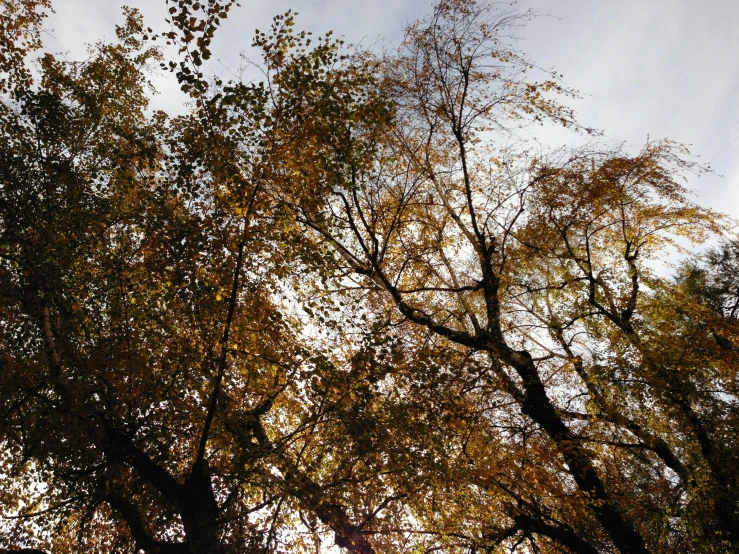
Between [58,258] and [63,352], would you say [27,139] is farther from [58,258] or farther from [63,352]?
[63,352]

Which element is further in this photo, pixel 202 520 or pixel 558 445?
pixel 558 445

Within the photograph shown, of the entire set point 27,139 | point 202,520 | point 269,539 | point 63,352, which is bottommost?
point 269,539

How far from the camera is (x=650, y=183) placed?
10.7m

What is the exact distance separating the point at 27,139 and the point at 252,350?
6.21 meters

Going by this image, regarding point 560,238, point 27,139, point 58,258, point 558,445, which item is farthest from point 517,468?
point 27,139

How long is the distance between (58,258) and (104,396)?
8.12ft

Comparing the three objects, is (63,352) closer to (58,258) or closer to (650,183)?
(58,258)

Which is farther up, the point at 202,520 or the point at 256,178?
the point at 256,178

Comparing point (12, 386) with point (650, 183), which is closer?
point (12, 386)

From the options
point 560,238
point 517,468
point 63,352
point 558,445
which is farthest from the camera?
point 560,238

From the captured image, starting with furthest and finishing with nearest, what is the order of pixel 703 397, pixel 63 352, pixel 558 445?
pixel 703 397 < pixel 558 445 < pixel 63 352

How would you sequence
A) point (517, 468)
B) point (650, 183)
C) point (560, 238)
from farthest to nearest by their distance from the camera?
1. point (560, 238)
2. point (650, 183)
3. point (517, 468)

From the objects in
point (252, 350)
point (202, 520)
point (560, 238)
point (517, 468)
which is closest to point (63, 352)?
point (252, 350)

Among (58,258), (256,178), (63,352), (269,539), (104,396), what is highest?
(58,258)
